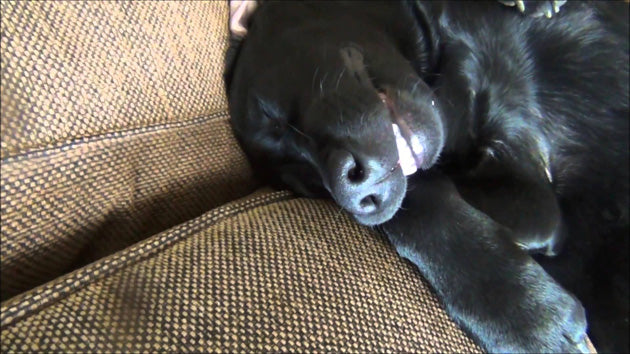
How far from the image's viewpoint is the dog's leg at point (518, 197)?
1.05m

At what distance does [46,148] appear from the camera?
683 millimetres

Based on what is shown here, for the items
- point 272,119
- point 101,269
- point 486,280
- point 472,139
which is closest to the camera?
point 101,269

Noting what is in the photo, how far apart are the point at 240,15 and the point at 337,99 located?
1.30 ft

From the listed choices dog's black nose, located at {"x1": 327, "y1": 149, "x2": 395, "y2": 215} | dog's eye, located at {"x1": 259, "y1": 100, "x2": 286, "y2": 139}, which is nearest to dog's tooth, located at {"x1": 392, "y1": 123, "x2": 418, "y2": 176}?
dog's black nose, located at {"x1": 327, "y1": 149, "x2": 395, "y2": 215}

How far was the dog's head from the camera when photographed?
849 mm

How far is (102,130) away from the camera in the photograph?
2.53ft

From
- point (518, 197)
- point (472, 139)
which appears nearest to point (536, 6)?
point (472, 139)

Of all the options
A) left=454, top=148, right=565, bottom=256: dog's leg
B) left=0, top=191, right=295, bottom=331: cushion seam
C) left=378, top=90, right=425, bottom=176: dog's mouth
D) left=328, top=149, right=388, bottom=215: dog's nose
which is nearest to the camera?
left=0, top=191, right=295, bottom=331: cushion seam

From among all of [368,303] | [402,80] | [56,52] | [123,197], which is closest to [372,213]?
[368,303]

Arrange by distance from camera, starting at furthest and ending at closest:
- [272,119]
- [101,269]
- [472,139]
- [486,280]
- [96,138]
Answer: [472,139] < [272,119] < [486,280] < [96,138] < [101,269]

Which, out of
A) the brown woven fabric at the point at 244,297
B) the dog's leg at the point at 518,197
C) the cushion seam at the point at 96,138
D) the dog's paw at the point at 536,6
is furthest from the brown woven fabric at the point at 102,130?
the dog's paw at the point at 536,6

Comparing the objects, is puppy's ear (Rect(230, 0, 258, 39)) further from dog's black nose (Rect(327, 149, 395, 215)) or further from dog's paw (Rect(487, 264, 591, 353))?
dog's paw (Rect(487, 264, 591, 353))

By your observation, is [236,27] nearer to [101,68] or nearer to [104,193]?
[101,68]

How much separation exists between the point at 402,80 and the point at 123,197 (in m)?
0.54
